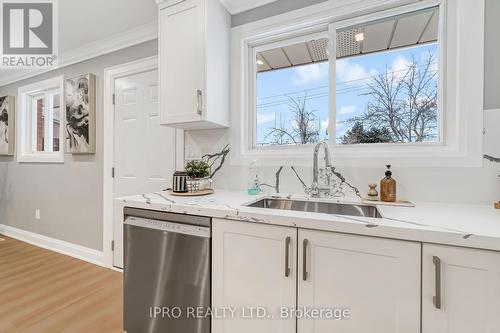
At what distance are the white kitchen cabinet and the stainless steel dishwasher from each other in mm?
777

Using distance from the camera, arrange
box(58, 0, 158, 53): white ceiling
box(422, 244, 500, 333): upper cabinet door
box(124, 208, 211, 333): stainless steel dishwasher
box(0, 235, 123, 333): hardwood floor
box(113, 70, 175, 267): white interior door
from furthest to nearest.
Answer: box(113, 70, 175, 267): white interior door
box(58, 0, 158, 53): white ceiling
box(0, 235, 123, 333): hardwood floor
box(124, 208, 211, 333): stainless steel dishwasher
box(422, 244, 500, 333): upper cabinet door

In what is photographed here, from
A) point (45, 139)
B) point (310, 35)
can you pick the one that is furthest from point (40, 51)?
point (310, 35)

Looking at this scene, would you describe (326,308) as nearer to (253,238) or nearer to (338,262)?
(338,262)

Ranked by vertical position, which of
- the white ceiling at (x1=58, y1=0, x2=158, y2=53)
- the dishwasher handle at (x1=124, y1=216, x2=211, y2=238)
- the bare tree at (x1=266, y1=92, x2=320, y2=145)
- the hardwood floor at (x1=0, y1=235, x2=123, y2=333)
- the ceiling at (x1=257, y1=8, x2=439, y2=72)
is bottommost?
the hardwood floor at (x1=0, y1=235, x2=123, y2=333)

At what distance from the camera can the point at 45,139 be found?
340 centimetres

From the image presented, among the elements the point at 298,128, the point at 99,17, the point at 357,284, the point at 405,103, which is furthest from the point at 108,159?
the point at 405,103

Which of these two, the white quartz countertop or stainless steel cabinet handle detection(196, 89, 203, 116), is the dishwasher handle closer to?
the white quartz countertop

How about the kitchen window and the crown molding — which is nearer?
the kitchen window

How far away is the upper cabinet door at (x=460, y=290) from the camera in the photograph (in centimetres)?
76

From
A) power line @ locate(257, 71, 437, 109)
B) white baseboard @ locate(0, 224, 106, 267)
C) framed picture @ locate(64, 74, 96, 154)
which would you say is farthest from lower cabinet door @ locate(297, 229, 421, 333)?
framed picture @ locate(64, 74, 96, 154)

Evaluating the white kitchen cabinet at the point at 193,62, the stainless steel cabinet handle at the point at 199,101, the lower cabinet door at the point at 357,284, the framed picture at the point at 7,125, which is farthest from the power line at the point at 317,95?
the framed picture at the point at 7,125

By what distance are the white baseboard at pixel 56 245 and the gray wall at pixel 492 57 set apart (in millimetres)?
3440

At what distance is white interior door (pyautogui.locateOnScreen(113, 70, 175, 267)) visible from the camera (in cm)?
228

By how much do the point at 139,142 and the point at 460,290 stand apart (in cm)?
252
